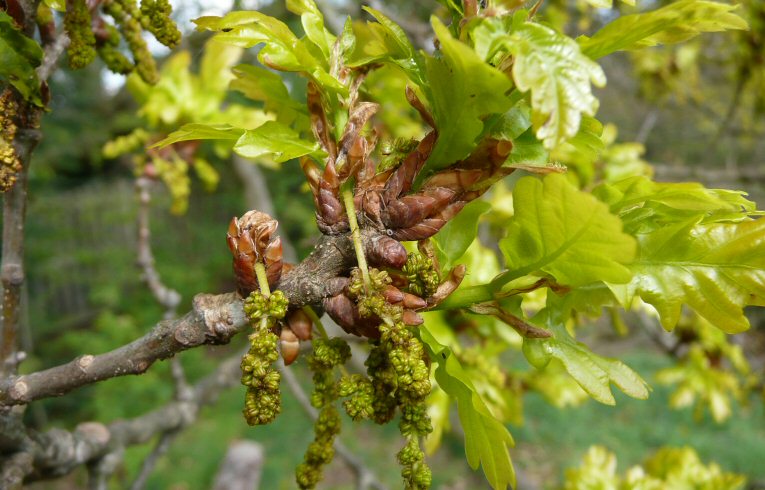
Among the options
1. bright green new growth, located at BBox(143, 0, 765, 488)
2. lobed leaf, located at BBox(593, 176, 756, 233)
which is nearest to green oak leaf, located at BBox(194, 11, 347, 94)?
bright green new growth, located at BBox(143, 0, 765, 488)

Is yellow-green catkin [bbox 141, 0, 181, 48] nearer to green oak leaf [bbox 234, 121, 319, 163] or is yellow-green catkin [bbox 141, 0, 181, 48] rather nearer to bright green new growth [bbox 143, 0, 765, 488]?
bright green new growth [bbox 143, 0, 765, 488]

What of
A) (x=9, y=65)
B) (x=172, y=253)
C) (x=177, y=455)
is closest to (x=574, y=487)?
(x=9, y=65)

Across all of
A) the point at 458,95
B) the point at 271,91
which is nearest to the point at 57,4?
the point at 271,91

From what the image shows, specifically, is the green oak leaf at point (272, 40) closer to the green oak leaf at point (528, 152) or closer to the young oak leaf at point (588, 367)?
the green oak leaf at point (528, 152)

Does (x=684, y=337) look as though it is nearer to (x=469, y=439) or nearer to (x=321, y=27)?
(x=469, y=439)

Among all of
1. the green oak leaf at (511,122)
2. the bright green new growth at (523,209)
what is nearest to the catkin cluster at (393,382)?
the bright green new growth at (523,209)

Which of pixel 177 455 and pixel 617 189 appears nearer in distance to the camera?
pixel 617 189

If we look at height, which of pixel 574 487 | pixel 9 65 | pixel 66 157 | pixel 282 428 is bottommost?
pixel 282 428
